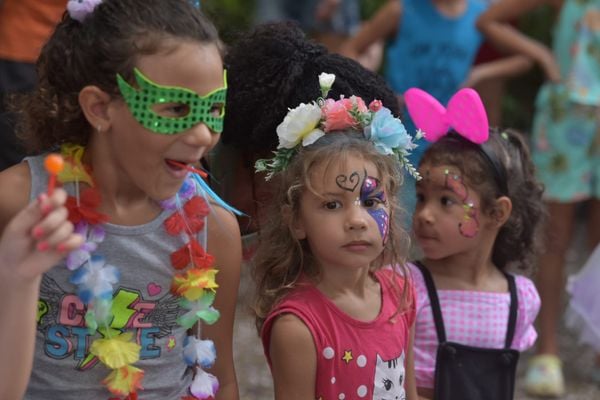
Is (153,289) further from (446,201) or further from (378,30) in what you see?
(378,30)

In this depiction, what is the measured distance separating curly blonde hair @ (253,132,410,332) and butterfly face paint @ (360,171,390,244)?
0.04 m

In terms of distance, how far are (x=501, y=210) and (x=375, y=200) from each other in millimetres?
739

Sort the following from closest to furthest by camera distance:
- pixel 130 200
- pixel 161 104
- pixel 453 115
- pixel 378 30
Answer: pixel 161 104 < pixel 130 200 < pixel 453 115 < pixel 378 30

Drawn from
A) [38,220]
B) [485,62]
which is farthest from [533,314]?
[485,62]

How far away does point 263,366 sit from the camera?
4.81 m

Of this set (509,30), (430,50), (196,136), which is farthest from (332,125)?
(509,30)

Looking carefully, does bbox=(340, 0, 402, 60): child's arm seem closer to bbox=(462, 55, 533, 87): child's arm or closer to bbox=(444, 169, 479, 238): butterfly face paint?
bbox=(462, 55, 533, 87): child's arm

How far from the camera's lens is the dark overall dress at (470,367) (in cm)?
323

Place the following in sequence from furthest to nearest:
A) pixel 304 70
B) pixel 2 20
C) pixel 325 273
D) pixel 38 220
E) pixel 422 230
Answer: pixel 2 20, pixel 422 230, pixel 304 70, pixel 325 273, pixel 38 220

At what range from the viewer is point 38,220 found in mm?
2006

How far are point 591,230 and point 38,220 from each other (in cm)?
342

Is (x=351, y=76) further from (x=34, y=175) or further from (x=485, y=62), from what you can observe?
(x=485, y=62)

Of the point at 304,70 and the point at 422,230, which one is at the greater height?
the point at 304,70

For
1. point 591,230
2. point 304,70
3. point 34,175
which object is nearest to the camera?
point 34,175
